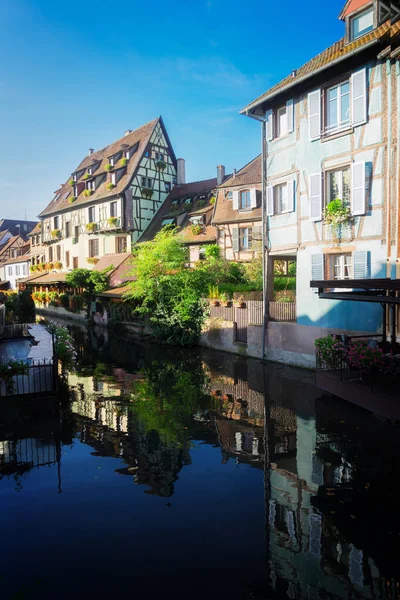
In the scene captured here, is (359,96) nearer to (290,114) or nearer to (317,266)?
(290,114)

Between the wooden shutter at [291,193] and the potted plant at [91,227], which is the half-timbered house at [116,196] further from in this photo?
the wooden shutter at [291,193]

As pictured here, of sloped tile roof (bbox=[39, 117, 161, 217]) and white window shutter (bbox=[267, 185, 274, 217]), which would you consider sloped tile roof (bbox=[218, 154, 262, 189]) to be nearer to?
sloped tile roof (bbox=[39, 117, 161, 217])

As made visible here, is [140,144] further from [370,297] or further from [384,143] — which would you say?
[370,297]

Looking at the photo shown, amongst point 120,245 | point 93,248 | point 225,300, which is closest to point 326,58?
point 225,300

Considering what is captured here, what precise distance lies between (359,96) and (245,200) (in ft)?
48.0

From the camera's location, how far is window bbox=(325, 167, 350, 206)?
14.2m

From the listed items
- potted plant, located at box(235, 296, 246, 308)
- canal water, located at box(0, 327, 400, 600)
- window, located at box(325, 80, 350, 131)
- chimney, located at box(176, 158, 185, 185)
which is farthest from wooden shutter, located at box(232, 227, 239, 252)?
canal water, located at box(0, 327, 400, 600)

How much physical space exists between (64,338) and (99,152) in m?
32.6

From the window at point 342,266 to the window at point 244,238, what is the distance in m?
12.9

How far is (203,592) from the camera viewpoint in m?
4.35

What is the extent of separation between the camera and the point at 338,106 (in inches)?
560

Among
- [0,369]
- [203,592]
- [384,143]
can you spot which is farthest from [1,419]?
[384,143]

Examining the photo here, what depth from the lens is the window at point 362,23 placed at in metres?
14.0

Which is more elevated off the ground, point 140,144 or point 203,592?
point 140,144
